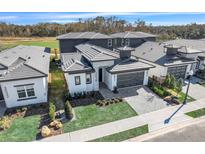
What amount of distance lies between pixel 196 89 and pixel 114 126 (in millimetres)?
11257

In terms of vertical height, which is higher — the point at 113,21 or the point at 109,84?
the point at 113,21

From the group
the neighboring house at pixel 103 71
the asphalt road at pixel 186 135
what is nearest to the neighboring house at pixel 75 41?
the neighboring house at pixel 103 71

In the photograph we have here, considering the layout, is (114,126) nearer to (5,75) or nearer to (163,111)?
(163,111)

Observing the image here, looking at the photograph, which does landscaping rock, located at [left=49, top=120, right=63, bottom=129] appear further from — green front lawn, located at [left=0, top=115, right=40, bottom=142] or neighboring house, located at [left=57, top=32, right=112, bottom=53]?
neighboring house, located at [left=57, top=32, right=112, bottom=53]

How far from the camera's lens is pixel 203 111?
1344 cm

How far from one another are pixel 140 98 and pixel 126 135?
5590mm

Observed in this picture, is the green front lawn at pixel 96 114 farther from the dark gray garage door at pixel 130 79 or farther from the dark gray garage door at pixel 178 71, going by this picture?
the dark gray garage door at pixel 178 71

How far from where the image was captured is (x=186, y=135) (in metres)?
10.8

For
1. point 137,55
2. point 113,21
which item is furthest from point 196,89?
point 113,21

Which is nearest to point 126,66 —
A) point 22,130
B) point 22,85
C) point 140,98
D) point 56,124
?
point 140,98

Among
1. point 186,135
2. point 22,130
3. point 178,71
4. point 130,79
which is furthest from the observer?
point 178,71

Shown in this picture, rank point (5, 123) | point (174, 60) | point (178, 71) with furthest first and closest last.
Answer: point (178, 71)
point (174, 60)
point (5, 123)

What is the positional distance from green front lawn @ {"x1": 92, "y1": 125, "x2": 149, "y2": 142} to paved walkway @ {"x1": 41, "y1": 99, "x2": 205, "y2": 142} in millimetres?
299

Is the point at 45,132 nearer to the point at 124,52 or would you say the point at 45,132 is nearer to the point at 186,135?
the point at 186,135
